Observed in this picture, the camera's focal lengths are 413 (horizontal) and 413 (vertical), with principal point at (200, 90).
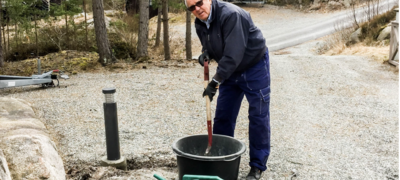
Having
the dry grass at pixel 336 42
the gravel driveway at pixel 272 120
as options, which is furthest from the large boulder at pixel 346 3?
the gravel driveway at pixel 272 120

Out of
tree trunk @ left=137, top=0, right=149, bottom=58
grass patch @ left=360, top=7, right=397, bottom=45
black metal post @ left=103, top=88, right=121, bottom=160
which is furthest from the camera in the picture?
grass patch @ left=360, top=7, right=397, bottom=45

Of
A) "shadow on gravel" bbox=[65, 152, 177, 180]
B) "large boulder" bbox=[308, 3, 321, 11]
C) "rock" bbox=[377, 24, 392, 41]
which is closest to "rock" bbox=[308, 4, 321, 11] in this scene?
"large boulder" bbox=[308, 3, 321, 11]

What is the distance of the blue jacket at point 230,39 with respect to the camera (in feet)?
10.2

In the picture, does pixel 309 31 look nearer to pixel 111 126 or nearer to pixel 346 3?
pixel 346 3

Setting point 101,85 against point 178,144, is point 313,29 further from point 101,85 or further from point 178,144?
point 178,144

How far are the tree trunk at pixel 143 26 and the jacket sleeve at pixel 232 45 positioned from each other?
871cm

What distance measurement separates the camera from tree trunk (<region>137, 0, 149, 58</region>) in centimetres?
1154

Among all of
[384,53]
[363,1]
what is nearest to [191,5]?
[384,53]

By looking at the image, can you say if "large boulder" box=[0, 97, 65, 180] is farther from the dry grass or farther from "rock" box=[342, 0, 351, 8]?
"rock" box=[342, 0, 351, 8]

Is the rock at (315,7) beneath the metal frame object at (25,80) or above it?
above

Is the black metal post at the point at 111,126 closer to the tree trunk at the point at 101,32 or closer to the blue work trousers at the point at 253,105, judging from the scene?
the blue work trousers at the point at 253,105

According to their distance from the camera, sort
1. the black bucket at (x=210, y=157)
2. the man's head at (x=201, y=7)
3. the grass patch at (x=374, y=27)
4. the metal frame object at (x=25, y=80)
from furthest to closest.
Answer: the grass patch at (x=374, y=27), the metal frame object at (x=25, y=80), the man's head at (x=201, y=7), the black bucket at (x=210, y=157)

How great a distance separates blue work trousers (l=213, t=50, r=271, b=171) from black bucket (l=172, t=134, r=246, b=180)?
324 mm

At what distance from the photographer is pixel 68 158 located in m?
4.06
